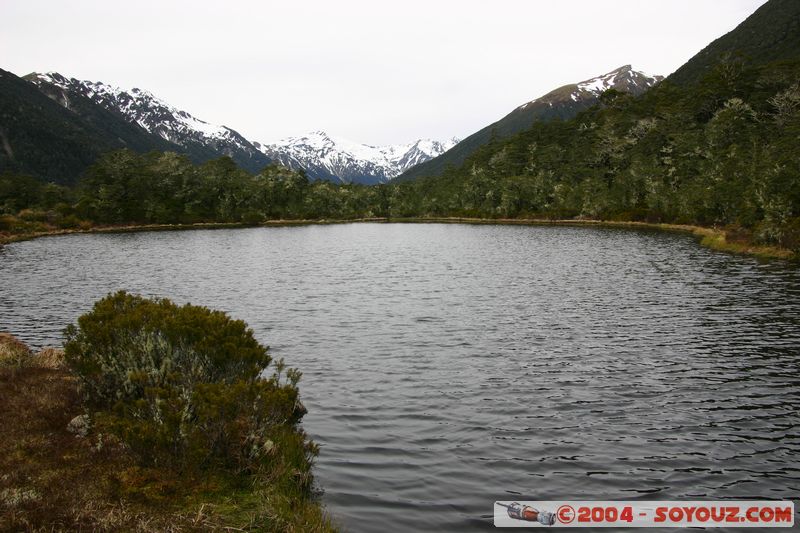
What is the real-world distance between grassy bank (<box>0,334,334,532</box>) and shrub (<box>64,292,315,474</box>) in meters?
0.53

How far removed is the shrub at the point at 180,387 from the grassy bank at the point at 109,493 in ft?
1.73

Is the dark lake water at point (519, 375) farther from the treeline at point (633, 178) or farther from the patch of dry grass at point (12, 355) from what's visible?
the treeline at point (633, 178)

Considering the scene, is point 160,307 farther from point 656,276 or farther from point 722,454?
point 656,276

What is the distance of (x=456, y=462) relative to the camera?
13.9 m

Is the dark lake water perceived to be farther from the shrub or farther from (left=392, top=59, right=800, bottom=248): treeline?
(left=392, top=59, right=800, bottom=248): treeline

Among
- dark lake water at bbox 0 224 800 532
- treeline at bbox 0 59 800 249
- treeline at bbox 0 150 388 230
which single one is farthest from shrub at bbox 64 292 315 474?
treeline at bbox 0 150 388 230

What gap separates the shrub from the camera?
10.7 meters

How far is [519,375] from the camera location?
70.0 feet

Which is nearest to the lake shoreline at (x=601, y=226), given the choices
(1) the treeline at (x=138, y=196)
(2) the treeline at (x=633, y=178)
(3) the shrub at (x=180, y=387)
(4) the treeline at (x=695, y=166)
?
(4) the treeline at (x=695, y=166)

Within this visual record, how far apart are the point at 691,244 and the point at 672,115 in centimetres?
10170

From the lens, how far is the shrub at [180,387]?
1074 centimetres

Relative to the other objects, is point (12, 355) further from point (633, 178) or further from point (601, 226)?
point (633, 178)

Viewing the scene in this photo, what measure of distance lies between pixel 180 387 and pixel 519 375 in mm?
13472

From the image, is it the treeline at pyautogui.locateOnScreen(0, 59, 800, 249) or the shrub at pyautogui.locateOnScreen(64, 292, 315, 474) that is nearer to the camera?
the shrub at pyautogui.locateOnScreen(64, 292, 315, 474)
